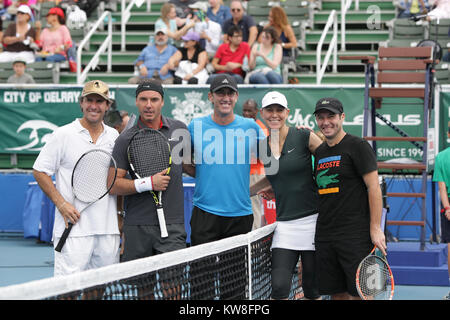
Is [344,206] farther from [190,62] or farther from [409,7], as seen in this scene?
[409,7]

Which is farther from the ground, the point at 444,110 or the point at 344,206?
the point at 444,110

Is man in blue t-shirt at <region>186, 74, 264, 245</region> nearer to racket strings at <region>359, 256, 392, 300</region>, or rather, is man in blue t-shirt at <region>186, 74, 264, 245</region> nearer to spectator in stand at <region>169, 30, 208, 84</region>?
racket strings at <region>359, 256, 392, 300</region>

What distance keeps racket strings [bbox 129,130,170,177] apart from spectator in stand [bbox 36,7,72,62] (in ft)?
36.3

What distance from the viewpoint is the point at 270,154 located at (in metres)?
5.60

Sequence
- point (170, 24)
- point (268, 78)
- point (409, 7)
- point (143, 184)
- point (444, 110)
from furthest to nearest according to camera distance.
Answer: point (170, 24) → point (409, 7) → point (268, 78) → point (444, 110) → point (143, 184)

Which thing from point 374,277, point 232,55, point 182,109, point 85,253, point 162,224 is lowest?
point 374,277

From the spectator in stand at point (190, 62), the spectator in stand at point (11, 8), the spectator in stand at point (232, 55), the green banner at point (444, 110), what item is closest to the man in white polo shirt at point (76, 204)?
the green banner at point (444, 110)

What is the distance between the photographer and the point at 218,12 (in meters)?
15.5

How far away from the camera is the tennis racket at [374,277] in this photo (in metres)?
5.16

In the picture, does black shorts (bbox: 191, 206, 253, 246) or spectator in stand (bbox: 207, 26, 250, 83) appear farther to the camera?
spectator in stand (bbox: 207, 26, 250, 83)

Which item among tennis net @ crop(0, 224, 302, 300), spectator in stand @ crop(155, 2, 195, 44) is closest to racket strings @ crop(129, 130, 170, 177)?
tennis net @ crop(0, 224, 302, 300)

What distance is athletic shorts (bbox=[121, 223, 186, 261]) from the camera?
16.9 feet

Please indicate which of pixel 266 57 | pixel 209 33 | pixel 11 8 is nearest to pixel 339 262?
pixel 266 57

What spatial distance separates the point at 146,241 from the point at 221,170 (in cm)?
77
